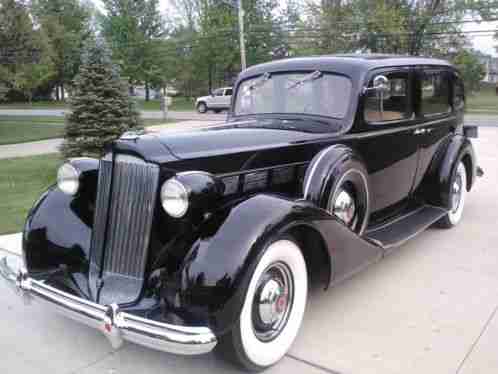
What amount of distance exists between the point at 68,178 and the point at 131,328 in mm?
1334

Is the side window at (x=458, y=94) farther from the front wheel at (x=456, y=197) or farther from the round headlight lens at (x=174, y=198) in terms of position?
the round headlight lens at (x=174, y=198)

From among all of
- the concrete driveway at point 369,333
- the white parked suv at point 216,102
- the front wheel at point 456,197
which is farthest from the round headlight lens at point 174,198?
the white parked suv at point 216,102

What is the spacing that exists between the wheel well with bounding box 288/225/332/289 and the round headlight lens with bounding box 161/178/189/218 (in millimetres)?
670

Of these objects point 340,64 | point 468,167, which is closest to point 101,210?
point 340,64

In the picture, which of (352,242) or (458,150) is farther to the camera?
(458,150)

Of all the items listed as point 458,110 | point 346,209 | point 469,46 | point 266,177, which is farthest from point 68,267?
point 469,46

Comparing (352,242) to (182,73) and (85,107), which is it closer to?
(85,107)

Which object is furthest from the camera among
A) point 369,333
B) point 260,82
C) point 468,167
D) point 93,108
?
point 93,108

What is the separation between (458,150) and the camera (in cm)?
487

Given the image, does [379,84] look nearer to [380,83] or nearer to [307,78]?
[380,83]

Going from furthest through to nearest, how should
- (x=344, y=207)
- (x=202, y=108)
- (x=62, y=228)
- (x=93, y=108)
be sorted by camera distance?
(x=202, y=108), (x=93, y=108), (x=344, y=207), (x=62, y=228)

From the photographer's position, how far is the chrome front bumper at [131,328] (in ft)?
7.04

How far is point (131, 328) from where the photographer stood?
2.23m

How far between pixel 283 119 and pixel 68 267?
204 centimetres
